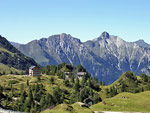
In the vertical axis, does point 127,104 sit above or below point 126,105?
above

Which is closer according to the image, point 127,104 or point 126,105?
point 126,105

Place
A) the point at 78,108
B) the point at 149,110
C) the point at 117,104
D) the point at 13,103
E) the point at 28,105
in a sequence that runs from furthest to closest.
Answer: the point at 13,103 < the point at 28,105 < the point at 117,104 < the point at 149,110 < the point at 78,108

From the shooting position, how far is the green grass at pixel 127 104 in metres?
118

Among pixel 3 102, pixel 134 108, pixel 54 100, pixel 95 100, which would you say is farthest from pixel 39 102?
pixel 134 108

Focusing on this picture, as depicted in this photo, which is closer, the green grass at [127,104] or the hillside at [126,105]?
the hillside at [126,105]

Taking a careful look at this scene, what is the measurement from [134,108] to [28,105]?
221 ft

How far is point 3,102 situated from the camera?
530 feet

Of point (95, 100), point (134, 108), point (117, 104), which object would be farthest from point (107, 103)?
point (95, 100)

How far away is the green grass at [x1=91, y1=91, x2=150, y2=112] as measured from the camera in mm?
118000

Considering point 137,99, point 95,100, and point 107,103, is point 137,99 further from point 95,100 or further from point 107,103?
point 95,100

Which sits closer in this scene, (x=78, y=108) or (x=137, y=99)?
(x=78, y=108)

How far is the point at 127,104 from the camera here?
124m

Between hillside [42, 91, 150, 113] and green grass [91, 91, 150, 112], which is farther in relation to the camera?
green grass [91, 91, 150, 112]

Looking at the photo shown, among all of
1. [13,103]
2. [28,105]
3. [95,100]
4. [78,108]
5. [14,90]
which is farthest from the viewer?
[14,90]
